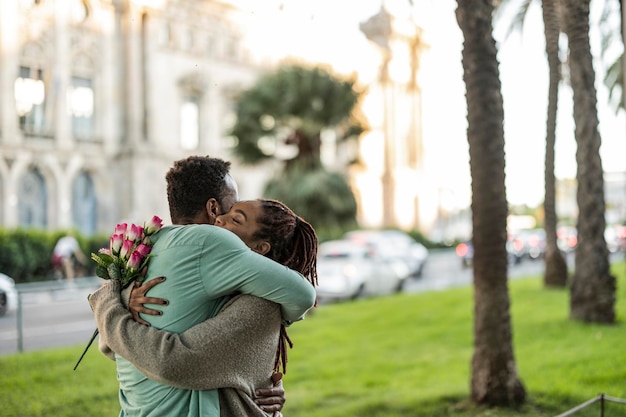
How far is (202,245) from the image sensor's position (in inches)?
91.9

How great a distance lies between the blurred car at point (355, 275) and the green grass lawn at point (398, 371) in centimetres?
430

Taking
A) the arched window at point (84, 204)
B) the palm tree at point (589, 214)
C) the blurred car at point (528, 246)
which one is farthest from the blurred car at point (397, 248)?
the palm tree at point (589, 214)

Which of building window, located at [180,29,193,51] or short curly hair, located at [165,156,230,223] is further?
building window, located at [180,29,193,51]

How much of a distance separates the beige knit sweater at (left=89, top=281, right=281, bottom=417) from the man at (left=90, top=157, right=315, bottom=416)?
0.02 meters

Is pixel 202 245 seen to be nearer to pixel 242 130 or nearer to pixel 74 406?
pixel 74 406

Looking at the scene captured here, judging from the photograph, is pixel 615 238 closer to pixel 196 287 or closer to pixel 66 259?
pixel 66 259

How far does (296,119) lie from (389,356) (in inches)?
818

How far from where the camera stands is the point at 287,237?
2609 mm

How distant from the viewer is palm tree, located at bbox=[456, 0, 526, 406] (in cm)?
683

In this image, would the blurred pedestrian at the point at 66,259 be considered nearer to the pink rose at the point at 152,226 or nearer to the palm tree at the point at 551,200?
the palm tree at the point at 551,200

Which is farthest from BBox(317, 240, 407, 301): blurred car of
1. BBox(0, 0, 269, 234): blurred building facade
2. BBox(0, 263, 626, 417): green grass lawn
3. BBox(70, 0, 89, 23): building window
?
BBox(70, 0, 89, 23): building window

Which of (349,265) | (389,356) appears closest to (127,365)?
(389,356)

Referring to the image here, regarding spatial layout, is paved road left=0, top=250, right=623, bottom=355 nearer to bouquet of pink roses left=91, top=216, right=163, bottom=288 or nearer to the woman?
bouquet of pink roses left=91, top=216, right=163, bottom=288

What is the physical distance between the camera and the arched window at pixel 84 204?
2814 cm
